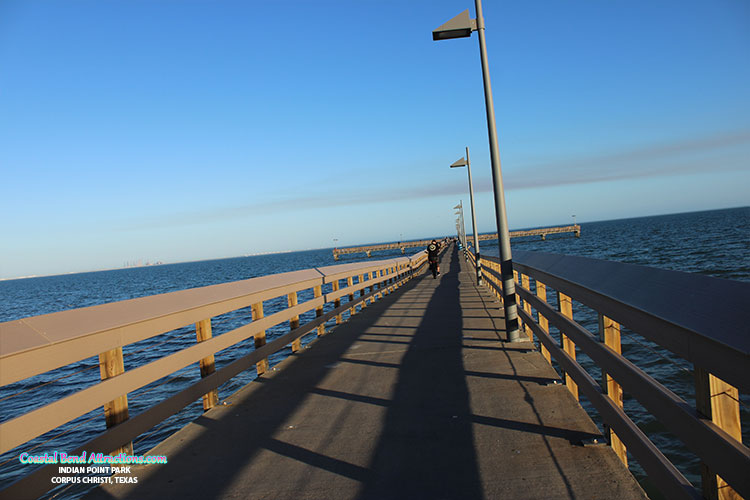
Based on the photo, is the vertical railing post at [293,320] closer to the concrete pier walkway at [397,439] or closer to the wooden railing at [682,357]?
the concrete pier walkway at [397,439]

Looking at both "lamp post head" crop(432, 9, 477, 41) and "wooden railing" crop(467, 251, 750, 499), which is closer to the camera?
"wooden railing" crop(467, 251, 750, 499)

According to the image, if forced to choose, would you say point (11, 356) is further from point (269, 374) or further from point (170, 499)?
point (269, 374)

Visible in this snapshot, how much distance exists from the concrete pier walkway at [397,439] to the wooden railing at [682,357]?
56cm

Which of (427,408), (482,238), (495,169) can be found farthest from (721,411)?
(482,238)

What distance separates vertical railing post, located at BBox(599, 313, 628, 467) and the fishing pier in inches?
0.5

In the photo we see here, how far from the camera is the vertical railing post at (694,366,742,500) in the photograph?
221cm

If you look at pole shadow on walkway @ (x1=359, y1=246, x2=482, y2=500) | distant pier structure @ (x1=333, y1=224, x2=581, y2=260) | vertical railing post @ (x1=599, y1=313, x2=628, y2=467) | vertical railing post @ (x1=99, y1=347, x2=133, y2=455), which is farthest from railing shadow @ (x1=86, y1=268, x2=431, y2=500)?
distant pier structure @ (x1=333, y1=224, x2=581, y2=260)

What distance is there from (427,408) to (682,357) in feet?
10.3

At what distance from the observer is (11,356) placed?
2863 millimetres

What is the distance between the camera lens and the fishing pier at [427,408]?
233 centimetres

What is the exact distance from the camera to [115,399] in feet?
12.6

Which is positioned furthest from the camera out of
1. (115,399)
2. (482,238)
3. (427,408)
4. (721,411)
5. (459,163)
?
(482,238)

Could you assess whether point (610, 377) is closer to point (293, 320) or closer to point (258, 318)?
point (258, 318)

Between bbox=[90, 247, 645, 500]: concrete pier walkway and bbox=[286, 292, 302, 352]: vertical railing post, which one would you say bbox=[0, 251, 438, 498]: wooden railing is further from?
bbox=[286, 292, 302, 352]: vertical railing post
